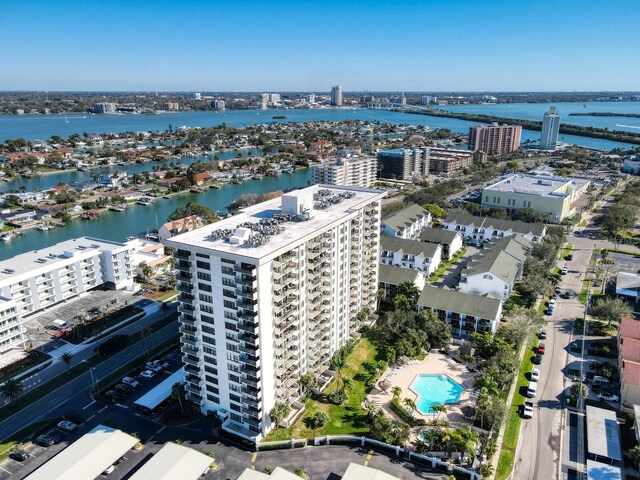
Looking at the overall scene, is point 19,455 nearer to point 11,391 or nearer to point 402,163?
point 11,391

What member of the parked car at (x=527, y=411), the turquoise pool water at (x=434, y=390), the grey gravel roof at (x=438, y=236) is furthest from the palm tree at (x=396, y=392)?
the grey gravel roof at (x=438, y=236)

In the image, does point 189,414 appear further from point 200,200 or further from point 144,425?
point 200,200

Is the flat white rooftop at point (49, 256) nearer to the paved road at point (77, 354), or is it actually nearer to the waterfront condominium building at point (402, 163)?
the paved road at point (77, 354)

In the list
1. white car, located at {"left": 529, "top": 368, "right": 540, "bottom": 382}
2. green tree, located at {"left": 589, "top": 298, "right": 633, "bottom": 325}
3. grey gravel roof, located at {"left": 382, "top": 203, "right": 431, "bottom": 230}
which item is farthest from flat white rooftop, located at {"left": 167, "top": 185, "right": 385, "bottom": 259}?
green tree, located at {"left": 589, "top": 298, "right": 633, "bottom": 325}

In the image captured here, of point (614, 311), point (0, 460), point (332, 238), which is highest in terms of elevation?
point (332, 238)

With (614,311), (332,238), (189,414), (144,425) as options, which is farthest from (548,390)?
(144,425)

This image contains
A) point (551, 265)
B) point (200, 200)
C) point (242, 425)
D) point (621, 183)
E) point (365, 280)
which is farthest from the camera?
point (621, 183)

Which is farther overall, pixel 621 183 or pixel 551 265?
pixel 621 183
